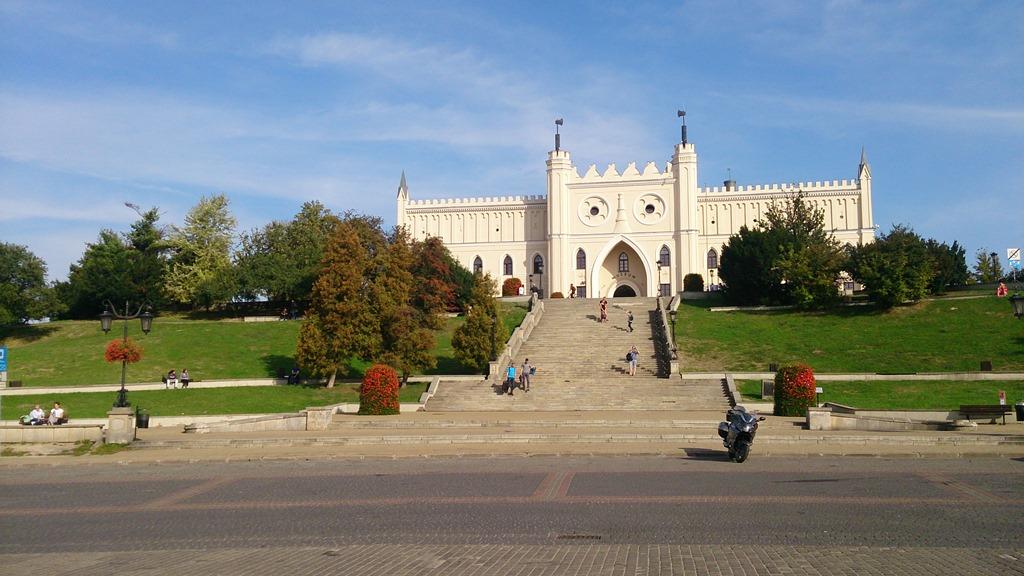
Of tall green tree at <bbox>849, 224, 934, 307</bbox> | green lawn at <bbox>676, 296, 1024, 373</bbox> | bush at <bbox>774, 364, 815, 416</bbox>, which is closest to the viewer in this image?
bush at <bbox>774, 364, 815, 416</bbox>

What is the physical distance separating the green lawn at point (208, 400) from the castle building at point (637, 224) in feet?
107

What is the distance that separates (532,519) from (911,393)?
22.7 m

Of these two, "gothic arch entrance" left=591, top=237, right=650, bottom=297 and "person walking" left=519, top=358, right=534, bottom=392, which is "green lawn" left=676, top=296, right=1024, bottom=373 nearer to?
"person walking" left=519, top=358, right=534, bottom=392

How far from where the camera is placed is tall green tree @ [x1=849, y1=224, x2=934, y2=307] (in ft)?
142

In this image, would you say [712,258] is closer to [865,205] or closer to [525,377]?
[865,205]

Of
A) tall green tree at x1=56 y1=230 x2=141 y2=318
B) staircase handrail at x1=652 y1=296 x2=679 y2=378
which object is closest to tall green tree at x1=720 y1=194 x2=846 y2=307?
staircase handrail at x1=652 y1=296 x2=679 y2=378

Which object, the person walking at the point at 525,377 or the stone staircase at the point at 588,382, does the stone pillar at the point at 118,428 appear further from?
the person walking at the point at 525,377

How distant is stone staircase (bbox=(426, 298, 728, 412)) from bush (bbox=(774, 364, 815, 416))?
12.7ft

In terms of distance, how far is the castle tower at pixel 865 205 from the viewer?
65875 millimetres

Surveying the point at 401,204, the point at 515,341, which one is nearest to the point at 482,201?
the point at 401,204

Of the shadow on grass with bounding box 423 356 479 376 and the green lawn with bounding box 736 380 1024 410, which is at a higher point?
the shadow on grass with bounding box 423 356 479 376

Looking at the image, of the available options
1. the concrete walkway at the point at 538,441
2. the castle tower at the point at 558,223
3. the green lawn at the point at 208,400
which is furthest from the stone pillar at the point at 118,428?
the castle tower at the point at 558,223

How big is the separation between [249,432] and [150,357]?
19.4 meters

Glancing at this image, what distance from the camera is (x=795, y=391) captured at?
82.3 ft
